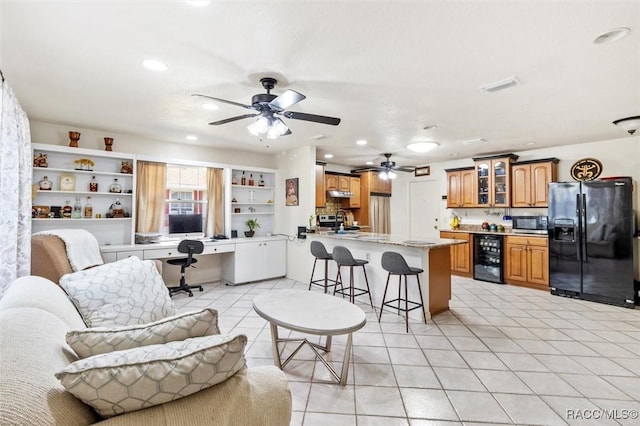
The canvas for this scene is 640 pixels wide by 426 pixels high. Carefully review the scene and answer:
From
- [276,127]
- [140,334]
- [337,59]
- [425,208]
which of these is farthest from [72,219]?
[425,208]

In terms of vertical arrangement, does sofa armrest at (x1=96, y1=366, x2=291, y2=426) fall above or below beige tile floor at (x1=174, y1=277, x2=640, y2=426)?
above

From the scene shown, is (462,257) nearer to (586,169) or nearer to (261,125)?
(586,169)

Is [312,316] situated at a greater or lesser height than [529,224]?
lesser

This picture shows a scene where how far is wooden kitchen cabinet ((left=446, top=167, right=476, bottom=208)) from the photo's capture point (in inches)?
239

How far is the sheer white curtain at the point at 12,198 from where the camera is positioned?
244cm

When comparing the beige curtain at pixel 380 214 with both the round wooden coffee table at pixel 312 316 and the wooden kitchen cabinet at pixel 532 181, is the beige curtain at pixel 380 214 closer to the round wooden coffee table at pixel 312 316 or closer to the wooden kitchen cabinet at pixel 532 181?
the wooden kitchen cabinet at pixel 532 181

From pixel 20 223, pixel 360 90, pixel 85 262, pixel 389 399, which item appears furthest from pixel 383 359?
pixel 20 223

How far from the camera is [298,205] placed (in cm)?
556

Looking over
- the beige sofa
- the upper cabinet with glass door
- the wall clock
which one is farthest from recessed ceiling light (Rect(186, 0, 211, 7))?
the wall clock

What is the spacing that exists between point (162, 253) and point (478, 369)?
4.34 m

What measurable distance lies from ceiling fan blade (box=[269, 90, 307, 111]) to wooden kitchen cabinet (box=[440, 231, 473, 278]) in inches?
189

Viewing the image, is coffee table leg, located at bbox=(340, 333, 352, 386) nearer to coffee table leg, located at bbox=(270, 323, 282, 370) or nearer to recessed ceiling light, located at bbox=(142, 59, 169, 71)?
coffee table leg, located at bbox=(270, 323, 282, 370)

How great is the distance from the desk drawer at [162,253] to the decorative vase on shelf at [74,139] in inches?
69.3

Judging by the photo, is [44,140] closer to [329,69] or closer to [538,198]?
[329,69]
